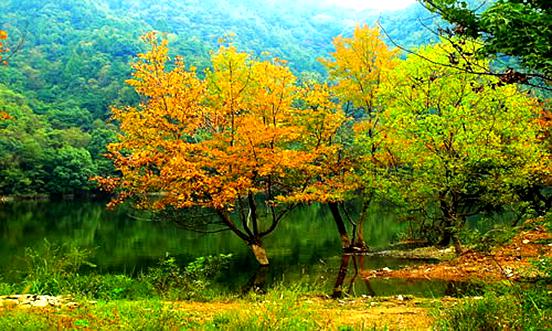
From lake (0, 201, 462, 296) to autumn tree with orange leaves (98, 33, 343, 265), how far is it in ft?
7.61

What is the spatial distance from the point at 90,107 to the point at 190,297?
9344cm

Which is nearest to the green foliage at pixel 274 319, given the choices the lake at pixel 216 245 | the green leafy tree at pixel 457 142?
the lake at pixel 216 245

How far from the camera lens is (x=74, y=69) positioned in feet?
373

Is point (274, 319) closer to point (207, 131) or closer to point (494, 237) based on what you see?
point (494, 237)

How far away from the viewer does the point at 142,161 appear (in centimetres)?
1688

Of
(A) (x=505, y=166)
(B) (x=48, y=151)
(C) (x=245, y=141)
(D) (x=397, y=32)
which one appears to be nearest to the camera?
(A) (x=505, y=166)

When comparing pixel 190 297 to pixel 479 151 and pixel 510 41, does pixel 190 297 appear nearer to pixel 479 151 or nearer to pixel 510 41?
pixel 510 41

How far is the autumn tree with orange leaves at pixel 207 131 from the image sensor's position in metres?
17.2

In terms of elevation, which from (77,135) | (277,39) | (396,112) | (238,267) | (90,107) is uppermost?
(277,39)

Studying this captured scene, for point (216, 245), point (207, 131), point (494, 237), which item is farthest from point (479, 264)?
point (216, 245)

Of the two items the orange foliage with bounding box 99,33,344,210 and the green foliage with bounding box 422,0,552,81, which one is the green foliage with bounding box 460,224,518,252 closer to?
the green foliage with bounding box 422,0,552,81

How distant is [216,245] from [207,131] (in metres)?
8.68

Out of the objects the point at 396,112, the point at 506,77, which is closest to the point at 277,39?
the point at 396,112

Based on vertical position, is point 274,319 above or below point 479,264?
above
